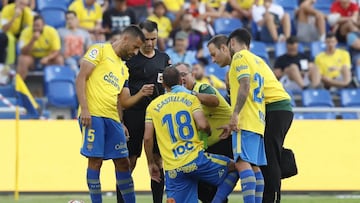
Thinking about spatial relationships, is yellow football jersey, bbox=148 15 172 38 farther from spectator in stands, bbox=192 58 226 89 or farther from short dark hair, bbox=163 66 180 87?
short dark hair, bbox=163 66 180 87

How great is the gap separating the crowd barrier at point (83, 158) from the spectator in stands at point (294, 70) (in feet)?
11.6

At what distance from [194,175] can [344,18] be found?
11727 millimetres

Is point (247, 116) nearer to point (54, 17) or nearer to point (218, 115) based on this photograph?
point (218, 115)

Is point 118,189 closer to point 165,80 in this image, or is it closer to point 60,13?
point 165,80

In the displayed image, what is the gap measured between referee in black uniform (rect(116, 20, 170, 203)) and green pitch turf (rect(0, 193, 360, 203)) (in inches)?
82.0

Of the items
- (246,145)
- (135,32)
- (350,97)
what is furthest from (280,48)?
(246,145)

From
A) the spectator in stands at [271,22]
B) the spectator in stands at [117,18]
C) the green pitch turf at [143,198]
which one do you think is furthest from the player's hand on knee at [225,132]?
the spectator in stands at [271,22]

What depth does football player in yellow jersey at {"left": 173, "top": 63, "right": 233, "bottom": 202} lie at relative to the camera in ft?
39.2

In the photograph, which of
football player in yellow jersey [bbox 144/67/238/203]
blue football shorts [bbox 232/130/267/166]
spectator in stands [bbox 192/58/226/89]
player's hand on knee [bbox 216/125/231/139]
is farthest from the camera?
spectator in stands [bbox 192/58/226/89]

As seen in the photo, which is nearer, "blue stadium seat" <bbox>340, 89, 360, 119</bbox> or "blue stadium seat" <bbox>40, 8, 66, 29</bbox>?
"blue stadium seat" <bbox>340, 89, 360, 119</bbox>

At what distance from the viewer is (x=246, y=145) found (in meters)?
11.6

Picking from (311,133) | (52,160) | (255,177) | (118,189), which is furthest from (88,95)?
(311,133)

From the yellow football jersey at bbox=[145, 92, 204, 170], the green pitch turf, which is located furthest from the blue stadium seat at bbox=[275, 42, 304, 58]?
the yellow football jersey at bbox=[145, 92, 204, 170]

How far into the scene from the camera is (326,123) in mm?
17172
